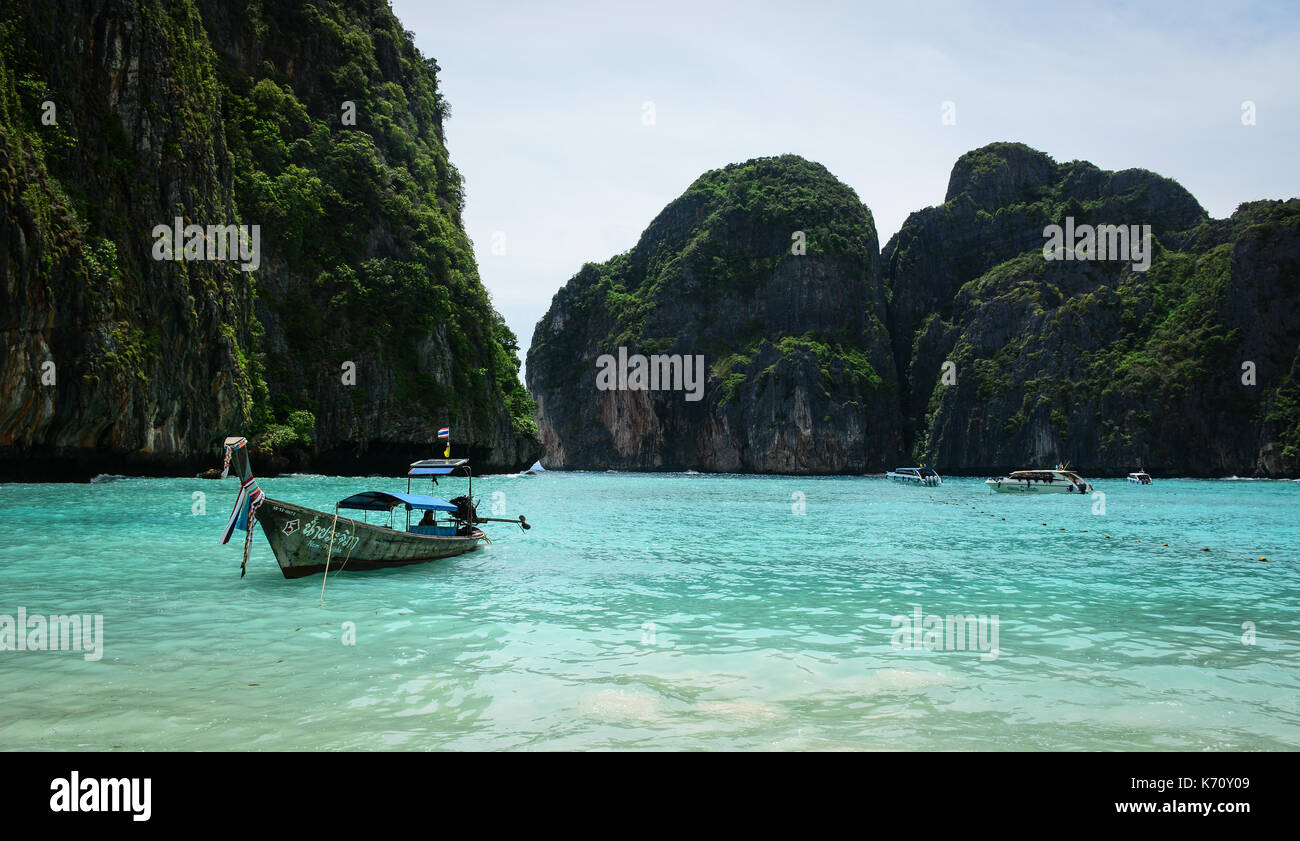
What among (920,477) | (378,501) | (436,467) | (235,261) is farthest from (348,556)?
(920,477)

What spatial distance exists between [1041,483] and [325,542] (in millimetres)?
60430

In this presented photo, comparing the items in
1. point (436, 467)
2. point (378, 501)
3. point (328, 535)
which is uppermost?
point (436, 467)

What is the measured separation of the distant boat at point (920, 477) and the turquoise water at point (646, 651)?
56001 mm

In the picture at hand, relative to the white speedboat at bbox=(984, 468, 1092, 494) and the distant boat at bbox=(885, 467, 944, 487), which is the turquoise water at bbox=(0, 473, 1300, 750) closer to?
the white speedboat at bbox=(984, 468, 1092, 494)

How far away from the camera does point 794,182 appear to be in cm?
14712

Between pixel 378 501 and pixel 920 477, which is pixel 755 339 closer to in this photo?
pixel 920 477

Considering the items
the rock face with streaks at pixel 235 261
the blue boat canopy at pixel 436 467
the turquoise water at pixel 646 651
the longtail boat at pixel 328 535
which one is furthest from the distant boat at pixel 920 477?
the longtail boat at pixel 328 535

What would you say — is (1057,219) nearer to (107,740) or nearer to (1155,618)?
(1155,618)

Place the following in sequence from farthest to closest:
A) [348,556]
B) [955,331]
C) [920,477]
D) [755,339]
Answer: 1. [755,339]
2. [955,331]
3. [920,477]
4. [348,556]

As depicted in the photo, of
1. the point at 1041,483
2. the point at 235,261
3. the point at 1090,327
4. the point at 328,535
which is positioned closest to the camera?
the point at 328,535

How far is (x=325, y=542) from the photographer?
15.2 metres

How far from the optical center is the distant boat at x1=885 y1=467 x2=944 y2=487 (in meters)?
77.8

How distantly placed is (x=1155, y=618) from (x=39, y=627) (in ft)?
54.7
